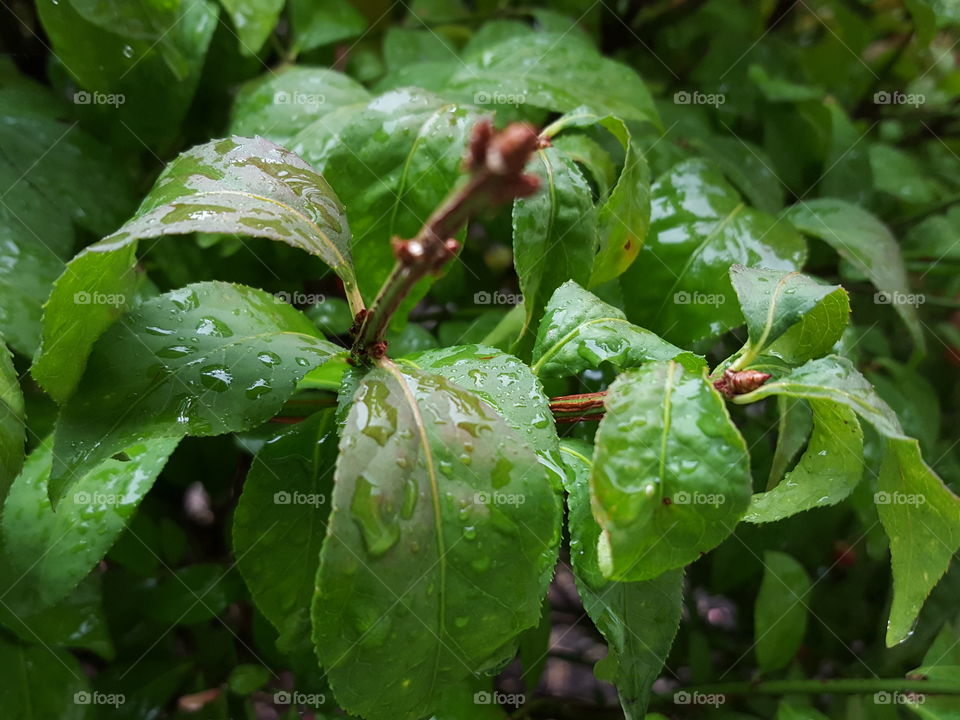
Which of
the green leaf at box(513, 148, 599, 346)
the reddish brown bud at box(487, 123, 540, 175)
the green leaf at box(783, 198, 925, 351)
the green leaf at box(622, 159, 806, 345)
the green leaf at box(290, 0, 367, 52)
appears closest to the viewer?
the reddish brown bud at box(487, 123, 540, 175)

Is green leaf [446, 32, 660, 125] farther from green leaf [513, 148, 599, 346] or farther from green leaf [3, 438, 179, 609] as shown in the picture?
green leaf [3, 438, 179, 609]

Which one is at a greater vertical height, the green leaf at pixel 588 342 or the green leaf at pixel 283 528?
the green leaf at pixel 588 342

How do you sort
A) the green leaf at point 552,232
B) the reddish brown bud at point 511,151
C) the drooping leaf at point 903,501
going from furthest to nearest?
the green leaf at point 552,232 → the drooping leaf at point 903,501 → the reddish brown bud at point 511,151

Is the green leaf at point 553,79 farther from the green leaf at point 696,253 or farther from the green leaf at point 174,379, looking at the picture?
the green leaf at point 174,379

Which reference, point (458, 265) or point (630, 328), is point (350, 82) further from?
point (630, 328)

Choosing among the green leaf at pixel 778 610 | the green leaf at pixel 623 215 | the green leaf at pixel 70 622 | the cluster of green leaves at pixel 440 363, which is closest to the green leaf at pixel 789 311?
the cluster of green leaves at pixel 440 363

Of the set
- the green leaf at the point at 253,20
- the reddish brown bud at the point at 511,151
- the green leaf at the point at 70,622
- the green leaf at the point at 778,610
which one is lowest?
the green leaf at the point at 778,610

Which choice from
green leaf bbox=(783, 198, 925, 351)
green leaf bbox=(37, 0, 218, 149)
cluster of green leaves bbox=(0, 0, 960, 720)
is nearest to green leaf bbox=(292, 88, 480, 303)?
cluster of green leaves bbox=(0, 0, 960, 720)
